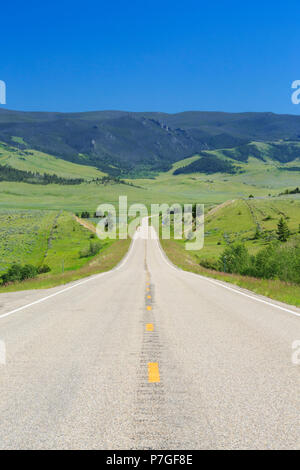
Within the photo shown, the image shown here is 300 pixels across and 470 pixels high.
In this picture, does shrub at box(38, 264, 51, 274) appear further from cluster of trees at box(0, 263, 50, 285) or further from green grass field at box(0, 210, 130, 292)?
cluster of trees at box(0, 263, 50, 285)

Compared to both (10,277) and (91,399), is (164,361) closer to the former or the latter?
(91,399)

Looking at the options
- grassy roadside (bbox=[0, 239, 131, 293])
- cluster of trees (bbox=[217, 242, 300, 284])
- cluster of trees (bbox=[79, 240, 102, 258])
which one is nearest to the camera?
grassy roadside (bbox=[0, 239, 131, 293])

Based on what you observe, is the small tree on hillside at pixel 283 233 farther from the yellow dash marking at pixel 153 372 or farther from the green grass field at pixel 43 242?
the yellow dash marking at pixel 153 372

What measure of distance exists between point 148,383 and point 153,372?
0.53 meters

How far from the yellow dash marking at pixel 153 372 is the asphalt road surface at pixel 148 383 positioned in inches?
0.7

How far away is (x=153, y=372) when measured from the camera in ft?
20.4

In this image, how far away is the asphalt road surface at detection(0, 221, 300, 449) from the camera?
4039 millimetres

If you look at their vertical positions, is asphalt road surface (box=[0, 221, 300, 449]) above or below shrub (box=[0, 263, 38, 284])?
above

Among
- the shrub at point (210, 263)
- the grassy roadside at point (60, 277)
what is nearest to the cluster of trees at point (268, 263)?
the shrub at point (210, 263)

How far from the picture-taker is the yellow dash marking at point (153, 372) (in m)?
5.86

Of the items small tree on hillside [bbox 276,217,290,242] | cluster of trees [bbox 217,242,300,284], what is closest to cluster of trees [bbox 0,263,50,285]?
cluster of trees [bbox 217,242,300,284]

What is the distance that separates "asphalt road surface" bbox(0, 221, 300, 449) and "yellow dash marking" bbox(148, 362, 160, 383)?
0.02 metres

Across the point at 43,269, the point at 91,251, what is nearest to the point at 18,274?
the point at 43,269
